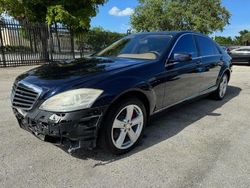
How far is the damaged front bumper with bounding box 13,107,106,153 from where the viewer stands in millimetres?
2906

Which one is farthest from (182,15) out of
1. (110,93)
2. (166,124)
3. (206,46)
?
(110,93)

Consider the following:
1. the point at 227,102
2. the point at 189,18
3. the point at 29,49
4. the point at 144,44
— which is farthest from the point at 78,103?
the point at 189,18

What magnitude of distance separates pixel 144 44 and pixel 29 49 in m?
10.5

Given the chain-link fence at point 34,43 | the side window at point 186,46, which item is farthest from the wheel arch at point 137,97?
the chain-link fence at point 34,43

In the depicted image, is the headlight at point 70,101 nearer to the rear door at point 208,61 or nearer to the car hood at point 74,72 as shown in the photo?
the car hood at point 74,72

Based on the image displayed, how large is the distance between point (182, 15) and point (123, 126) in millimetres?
26885

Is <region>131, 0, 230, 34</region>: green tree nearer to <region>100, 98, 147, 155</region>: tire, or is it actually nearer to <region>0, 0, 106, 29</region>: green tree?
<region>0, 0, 106, 29</region>: green tree

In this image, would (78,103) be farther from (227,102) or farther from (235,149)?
(227,102)

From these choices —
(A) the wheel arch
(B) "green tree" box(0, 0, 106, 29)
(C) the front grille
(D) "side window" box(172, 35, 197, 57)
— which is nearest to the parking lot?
(A) the wheel arch

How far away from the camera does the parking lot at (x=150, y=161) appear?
9.57 ft

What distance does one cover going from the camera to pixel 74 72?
3438mm

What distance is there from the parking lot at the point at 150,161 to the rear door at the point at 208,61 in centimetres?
105

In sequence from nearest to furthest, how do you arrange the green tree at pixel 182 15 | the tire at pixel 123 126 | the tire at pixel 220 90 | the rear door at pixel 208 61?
the tire at pixel 123 126, the rear door at pixel 208 61, the tire at pixel 220 90, the green tree at pixel 182 15

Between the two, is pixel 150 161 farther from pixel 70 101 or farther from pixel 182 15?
pixel 182 15
